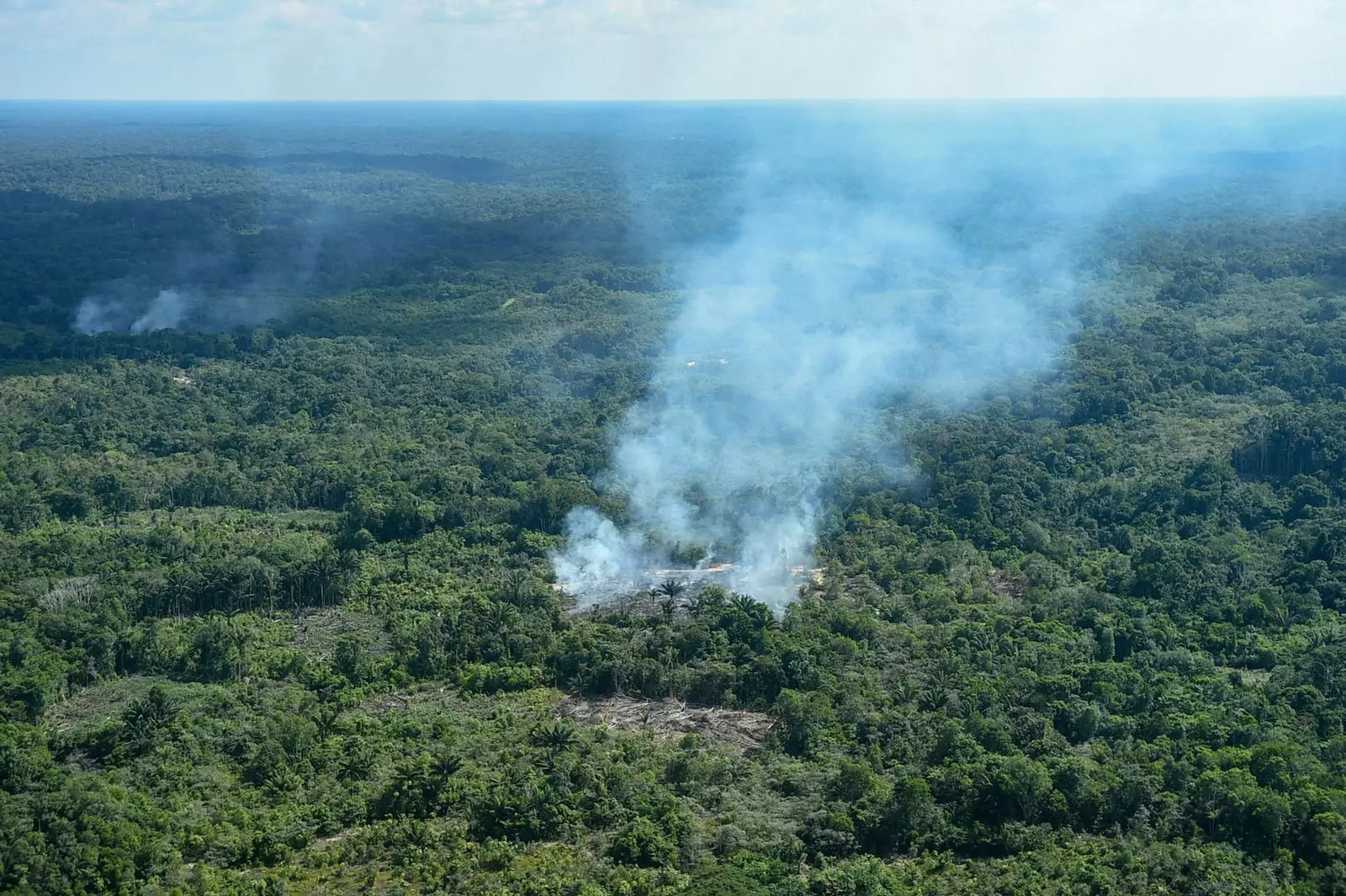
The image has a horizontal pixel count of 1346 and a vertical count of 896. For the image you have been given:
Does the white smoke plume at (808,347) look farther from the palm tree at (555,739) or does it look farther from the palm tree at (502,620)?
the palm tree at (555,739)

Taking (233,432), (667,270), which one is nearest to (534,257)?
(667,270)

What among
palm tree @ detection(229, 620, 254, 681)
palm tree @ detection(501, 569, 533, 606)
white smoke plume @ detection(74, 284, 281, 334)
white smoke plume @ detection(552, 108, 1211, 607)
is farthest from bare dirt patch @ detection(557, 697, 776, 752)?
white smoke plume @ detection(74, 284, 281, 334)

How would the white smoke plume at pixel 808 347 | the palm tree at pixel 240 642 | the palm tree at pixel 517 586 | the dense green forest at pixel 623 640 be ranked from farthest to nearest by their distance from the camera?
the white smoke plume at pixel 808 347 → the palm tree at pixel 517 586 → the palm tree at pixel 240 642 → the dense green forest at pixel 623 640

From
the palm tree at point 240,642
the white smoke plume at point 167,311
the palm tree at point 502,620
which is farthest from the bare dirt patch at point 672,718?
the white smoke plume at point 167,311

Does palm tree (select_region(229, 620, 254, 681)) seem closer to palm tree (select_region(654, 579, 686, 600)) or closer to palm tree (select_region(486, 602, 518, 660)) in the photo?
palm tree (select_region(486, 602, 518, 660))

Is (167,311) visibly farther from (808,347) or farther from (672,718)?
(672,718)

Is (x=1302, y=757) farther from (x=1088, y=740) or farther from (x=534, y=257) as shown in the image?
(x=534, y=257)
